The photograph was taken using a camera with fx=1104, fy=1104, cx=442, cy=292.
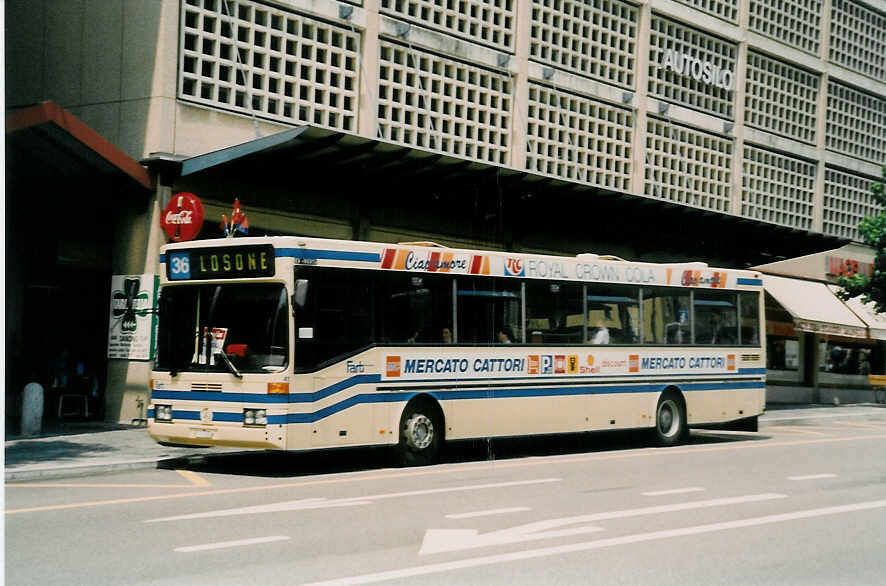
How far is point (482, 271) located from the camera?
15695 millimetres

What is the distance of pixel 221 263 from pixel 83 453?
3.40 meters

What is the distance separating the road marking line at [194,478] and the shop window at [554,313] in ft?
17.8

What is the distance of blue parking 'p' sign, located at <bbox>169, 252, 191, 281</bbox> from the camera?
45.8ft

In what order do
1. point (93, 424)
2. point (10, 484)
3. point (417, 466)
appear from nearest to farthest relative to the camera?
point (10, 484), point (417, 466), point (93, 424)

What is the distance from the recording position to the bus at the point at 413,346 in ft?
43.4

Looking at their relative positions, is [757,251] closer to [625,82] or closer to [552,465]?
[625,82]

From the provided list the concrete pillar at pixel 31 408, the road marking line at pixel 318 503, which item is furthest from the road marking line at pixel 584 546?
the concrete pillar at pixel 31 408

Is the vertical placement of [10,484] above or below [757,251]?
below

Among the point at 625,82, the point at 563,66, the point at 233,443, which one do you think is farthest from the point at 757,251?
the point at 233,443

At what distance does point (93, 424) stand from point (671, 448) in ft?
33.0

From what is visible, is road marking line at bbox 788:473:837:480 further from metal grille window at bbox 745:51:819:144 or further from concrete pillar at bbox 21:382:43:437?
metal grille window at bbox 745:51:819:144

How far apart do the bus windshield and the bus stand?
19mm

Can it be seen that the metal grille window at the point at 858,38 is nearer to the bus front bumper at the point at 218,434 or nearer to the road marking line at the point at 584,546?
the road marking line at the point at 584,546

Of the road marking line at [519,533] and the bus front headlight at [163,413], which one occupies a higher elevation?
the bus front headlight at [163,413]
